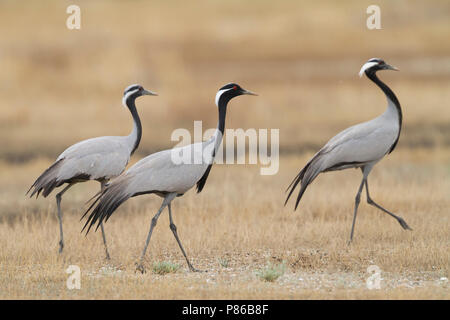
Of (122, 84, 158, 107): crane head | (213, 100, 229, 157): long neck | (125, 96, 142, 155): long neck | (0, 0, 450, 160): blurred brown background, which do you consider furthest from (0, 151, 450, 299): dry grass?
(0, 0, 450, 160): blurred brown background

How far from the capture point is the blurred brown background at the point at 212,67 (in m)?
17.2

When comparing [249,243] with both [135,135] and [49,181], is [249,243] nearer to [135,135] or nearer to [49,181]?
[135,135]

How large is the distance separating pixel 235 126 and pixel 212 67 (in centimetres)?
1117

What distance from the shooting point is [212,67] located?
28.2 meters

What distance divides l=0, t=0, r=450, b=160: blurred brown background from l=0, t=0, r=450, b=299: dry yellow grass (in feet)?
0.24

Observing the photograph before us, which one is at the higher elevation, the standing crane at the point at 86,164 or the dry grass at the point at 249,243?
the standing crane at the point at 86,164

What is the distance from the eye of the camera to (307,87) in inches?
874

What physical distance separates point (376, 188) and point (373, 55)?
57.2 feet

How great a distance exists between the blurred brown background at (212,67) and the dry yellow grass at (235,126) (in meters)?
0.07

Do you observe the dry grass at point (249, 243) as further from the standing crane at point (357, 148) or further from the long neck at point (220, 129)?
the long neck at point (220, 129)

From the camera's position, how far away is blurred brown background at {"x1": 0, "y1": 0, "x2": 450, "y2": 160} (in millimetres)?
17172

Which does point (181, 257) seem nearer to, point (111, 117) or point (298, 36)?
point (111, 117)

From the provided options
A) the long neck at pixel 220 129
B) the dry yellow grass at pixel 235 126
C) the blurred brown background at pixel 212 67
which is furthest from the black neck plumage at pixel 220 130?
the blurred brown background at pixel 212 67

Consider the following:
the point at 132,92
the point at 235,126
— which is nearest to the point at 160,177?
the point at 132,92
